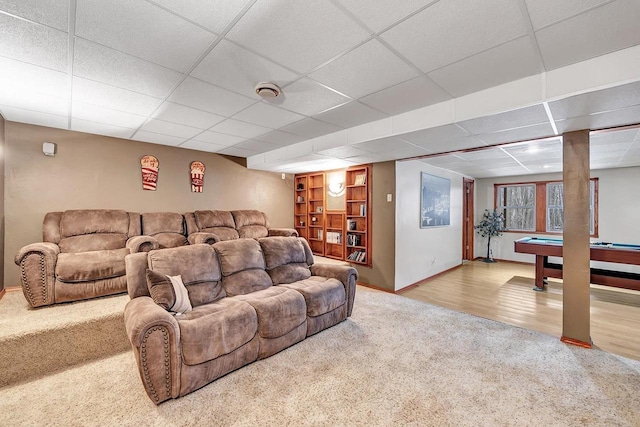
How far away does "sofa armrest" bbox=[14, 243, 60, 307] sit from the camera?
2725 millimetres

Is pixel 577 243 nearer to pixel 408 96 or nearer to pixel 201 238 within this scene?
pixel 408 96

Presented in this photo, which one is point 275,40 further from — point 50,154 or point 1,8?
point 50,154

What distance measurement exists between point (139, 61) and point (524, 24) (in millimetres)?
2557

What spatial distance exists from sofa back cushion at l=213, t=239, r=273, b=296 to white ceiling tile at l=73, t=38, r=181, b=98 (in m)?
1.65

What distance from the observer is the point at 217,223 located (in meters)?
4.94

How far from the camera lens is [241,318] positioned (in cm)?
222

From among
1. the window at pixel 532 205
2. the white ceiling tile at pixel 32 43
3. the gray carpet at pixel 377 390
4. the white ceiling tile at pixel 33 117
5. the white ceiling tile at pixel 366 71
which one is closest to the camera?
the white ceiling tile at pixel 32 43

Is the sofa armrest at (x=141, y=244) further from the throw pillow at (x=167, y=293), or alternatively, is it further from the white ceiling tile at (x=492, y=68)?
the white ceiling tile at (x=492, y=68)

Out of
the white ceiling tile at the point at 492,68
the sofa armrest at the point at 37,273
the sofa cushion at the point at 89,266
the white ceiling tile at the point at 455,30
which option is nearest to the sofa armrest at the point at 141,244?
the sofa cushion at the point at 89,266

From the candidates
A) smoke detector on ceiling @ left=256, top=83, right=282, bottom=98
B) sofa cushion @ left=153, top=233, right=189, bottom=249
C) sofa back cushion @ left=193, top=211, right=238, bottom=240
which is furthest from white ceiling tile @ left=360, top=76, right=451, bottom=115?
sofa cushion @ left=153, top=233, right=189, bottom=249

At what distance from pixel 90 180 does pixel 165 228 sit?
126 centimetres

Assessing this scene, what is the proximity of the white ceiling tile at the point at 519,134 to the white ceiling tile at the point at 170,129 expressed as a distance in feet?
12.1

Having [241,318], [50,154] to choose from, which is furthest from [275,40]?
[50,154]

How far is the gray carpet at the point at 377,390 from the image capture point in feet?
5.75
